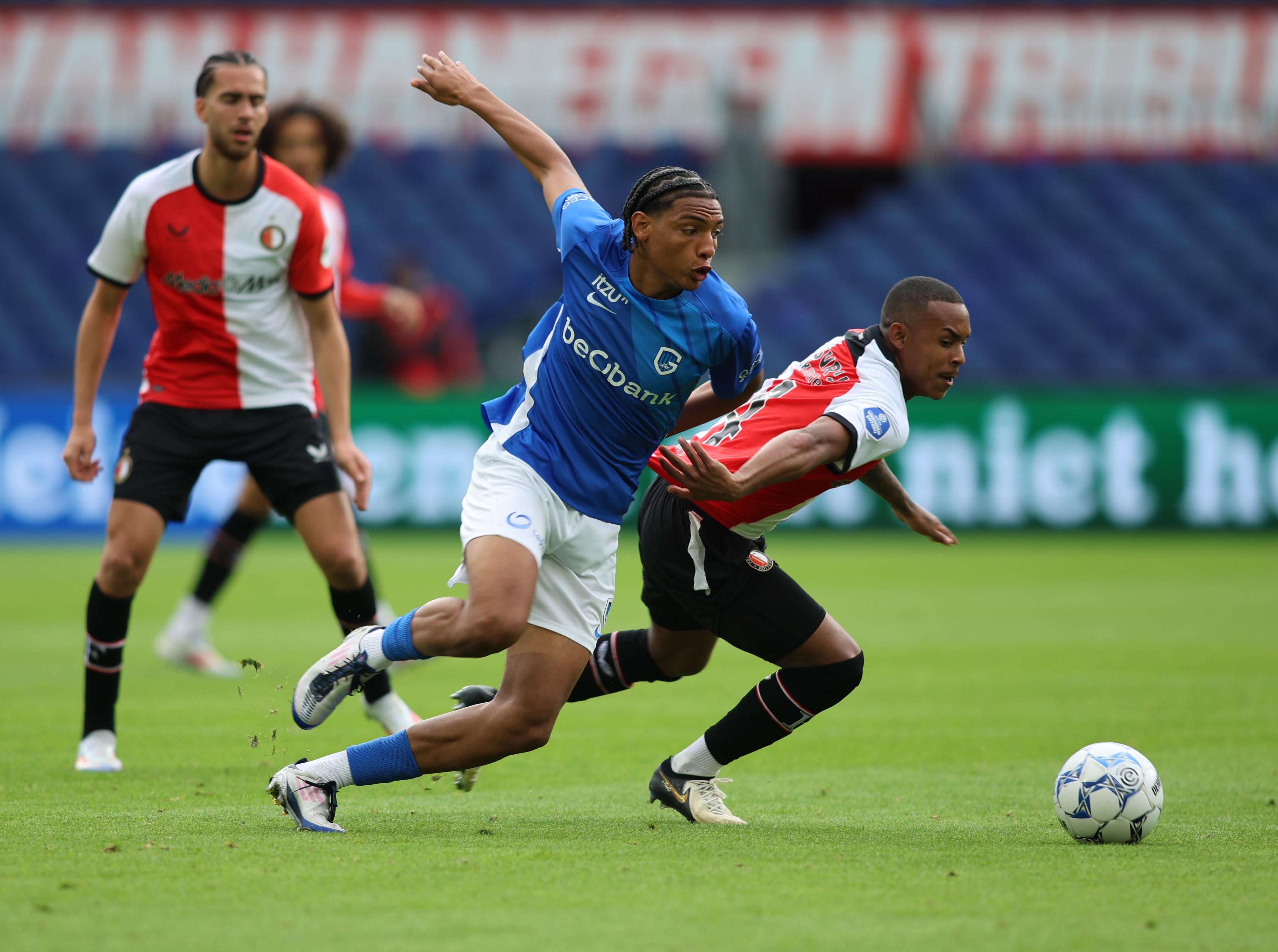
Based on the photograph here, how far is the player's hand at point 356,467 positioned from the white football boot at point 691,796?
1576mm

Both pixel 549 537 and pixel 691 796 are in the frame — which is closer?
pixel 549 537

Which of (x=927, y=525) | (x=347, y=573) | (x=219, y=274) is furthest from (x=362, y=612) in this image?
(x=927, y=525)

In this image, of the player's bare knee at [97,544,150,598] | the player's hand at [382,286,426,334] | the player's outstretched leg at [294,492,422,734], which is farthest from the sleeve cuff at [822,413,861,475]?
the player's hand at [382,286,426,334]

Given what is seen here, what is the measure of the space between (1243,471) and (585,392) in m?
13.4

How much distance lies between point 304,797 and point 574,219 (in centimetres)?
197

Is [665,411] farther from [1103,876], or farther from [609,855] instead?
[1103,876]

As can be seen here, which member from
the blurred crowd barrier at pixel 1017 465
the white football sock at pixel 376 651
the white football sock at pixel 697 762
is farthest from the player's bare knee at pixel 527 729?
the blurred crowd barrier at pixel 1017 465

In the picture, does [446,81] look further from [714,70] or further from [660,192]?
[714,70]

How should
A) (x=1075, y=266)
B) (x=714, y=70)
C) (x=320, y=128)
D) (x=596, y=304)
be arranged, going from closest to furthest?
(x=596, y=304) < (x=320, y=128) < (x=1075, y=266) < (x=714, y=70)

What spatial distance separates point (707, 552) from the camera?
16.6 ft

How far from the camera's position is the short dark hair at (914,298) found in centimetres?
496

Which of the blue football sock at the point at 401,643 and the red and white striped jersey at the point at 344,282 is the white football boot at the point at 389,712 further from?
the red and white striped jersey at the point at 344,282

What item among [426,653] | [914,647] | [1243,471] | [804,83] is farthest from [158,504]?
[804,83]

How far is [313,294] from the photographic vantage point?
6207mm
